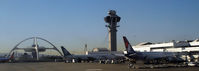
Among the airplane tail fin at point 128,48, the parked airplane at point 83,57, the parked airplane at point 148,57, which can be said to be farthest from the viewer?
the parked airplane at point 83,57

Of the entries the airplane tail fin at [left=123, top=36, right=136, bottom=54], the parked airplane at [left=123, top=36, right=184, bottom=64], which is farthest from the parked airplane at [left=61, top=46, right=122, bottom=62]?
the airplane tail fin at [left=123, top=36, right=136, bottom=54]

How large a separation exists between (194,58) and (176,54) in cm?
909

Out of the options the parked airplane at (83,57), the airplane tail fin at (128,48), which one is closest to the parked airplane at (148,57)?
the airplane tail fin at (128,48)

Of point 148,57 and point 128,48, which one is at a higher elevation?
point 128,48

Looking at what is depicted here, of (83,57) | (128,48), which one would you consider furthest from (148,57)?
(83,57)

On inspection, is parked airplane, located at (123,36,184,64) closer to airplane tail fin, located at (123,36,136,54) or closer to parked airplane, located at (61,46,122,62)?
airplane tail fin, located at (123,36,136,54)

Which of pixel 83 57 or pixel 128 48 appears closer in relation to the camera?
pixel 128 48

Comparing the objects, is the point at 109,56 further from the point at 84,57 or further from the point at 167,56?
the point at 167,56

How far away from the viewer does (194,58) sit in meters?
93.6

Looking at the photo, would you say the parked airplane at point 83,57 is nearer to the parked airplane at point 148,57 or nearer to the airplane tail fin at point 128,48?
the parked airplane at point 148,57

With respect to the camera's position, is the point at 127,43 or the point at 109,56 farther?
the point at 109,56

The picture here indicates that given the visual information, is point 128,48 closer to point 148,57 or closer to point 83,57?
point 148,57

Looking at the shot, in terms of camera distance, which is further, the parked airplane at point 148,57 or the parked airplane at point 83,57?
the parked airplane at point 83,57

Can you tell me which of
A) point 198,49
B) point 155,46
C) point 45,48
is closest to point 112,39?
point 45,48
